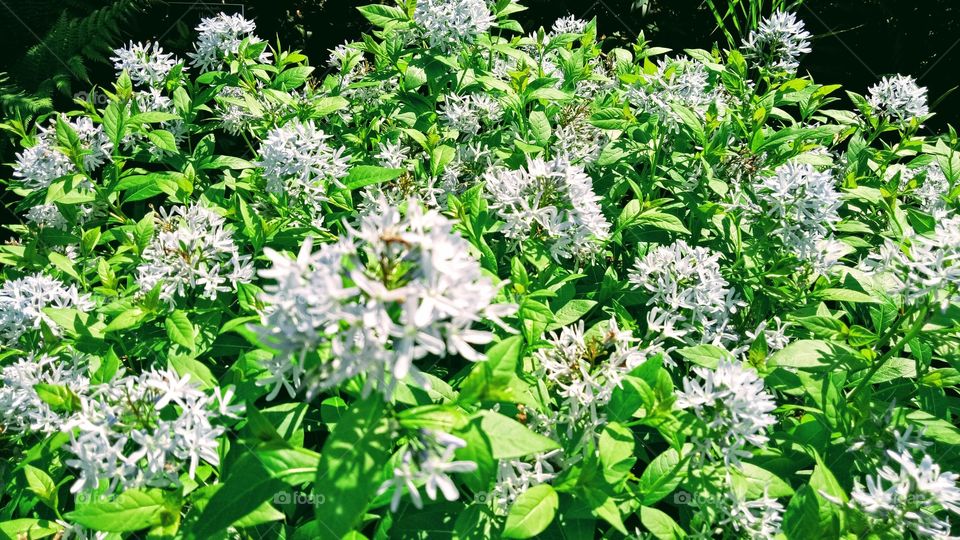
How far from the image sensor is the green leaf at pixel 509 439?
3.77 ft

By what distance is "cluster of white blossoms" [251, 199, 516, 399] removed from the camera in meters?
0.96

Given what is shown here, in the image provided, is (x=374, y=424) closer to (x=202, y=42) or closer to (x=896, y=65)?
(x=202, y=42)

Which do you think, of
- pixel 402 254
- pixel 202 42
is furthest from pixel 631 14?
pixel 402 254

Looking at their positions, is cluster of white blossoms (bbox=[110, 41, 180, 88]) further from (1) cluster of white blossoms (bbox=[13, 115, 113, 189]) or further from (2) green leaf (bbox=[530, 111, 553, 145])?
(2) green leaf (bbox=[530, 111, 553, 145])

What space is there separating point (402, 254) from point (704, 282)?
3.67ft

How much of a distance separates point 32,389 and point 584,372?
1.39 m

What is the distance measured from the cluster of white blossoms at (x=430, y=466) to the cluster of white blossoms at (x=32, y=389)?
1.00m

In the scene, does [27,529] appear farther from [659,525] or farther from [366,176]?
[659,525]

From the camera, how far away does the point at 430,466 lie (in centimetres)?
103

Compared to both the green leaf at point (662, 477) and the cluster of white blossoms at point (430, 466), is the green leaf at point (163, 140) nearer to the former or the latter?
the cluster of white blossoms at point (430, 466)

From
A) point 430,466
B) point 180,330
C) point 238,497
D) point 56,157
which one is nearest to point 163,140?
point 56,157

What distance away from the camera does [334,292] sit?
948 millimetres

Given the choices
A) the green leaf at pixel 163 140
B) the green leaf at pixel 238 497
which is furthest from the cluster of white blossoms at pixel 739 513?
the green leaf at pixel 163 140

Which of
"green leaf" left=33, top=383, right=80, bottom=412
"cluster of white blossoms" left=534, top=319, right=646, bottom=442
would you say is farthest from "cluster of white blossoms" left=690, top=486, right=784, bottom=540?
"green leaf" left=33, top=383, right=80, bottom=412
